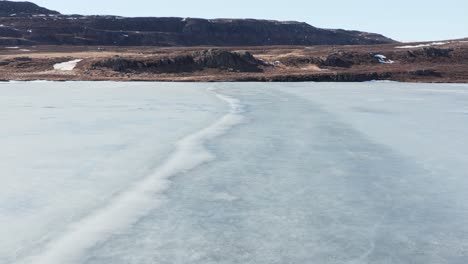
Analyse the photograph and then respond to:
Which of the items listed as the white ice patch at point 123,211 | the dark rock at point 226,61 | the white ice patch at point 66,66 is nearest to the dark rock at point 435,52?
the dark rock at point 226,61

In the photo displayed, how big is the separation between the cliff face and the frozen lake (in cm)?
10440

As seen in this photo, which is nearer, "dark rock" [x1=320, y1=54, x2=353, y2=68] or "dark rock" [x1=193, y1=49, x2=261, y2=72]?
"dark rock" [x1=193, y1=49, x2=261, y2=72]

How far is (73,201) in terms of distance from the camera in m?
9.76

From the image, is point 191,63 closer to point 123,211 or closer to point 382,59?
point 382,59

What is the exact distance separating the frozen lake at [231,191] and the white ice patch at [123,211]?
3 centimetres

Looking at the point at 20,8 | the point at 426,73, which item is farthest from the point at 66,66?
the point at 20,8

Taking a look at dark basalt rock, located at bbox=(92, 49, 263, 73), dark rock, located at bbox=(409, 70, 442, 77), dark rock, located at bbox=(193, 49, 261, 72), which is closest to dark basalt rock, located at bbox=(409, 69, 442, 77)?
dark rock, located at bbox=(409, 70, 442, 77)

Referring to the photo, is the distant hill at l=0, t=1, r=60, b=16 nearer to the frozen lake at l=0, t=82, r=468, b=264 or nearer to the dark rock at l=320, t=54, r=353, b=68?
the dark rock at l=320, t=54, r=353, b=68

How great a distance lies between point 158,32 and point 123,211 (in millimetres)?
135306

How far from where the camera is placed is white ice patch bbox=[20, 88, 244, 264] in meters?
7.36

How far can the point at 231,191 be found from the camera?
10.7 m

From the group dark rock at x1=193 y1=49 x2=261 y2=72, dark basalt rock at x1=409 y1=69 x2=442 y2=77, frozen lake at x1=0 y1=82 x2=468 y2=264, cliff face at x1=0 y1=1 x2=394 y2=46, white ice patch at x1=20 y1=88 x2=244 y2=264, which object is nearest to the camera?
white ice patch at x1=20 y1=88 x2=244 y2=264

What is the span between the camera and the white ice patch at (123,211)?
7.36m

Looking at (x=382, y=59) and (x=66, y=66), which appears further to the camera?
(x=382, y=59)
